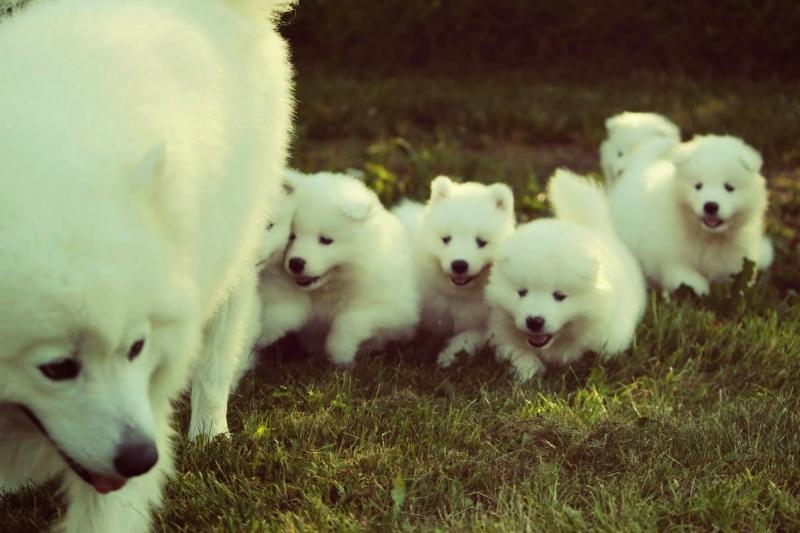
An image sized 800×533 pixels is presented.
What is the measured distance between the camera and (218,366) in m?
3.57

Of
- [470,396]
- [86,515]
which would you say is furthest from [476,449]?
[86,515]

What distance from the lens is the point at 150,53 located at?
2682 mm

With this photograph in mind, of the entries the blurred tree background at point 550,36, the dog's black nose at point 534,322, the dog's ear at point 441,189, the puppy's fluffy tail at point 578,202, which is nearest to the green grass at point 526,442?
the dog's black nose at point 534,322

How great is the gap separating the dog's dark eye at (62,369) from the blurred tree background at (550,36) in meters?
8.87

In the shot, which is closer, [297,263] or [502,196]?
[297,263]

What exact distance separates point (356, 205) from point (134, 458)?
2280 mm

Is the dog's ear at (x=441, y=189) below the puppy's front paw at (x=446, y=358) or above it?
above

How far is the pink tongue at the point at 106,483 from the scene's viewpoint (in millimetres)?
2408

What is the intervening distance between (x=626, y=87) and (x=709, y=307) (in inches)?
211

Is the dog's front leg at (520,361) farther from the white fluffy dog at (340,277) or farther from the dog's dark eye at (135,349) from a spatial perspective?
the dog's dark eye at (135,349)

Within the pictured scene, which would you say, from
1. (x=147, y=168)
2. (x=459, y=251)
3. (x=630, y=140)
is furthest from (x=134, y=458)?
(x=630, y=140)

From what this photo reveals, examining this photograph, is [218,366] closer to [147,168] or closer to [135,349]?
[135,349]

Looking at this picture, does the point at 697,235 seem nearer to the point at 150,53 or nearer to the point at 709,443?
the point at 709,443

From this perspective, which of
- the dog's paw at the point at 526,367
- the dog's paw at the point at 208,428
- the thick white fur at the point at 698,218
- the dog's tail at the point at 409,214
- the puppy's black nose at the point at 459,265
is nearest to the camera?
the dog's paw at the point at 208,428
